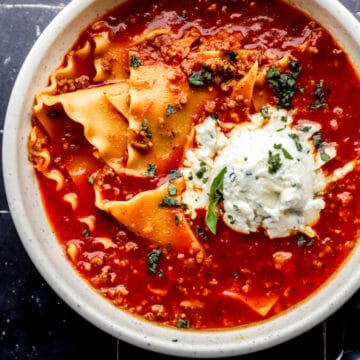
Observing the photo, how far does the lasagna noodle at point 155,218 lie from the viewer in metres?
4.98

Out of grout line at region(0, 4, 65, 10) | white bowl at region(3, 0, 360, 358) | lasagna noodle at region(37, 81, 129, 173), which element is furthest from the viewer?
grout line at region(0, 4, 65, 10)

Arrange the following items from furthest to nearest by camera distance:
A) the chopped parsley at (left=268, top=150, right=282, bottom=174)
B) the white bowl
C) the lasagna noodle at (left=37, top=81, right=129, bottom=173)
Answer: the lasagna noodle at (left=37, top=81, right=129, bottom=173) < the chopped parsley at (left=268, top=150, right=282, bottom=174) < the white bowl

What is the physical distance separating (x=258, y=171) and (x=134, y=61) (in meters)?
1.21

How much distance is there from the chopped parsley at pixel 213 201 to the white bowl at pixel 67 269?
0.80 meters

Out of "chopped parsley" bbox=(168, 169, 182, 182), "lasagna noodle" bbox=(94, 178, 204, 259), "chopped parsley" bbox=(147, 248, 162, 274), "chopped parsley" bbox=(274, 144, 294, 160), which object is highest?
"chopped parsley" bbox=(274, 144, 294, 160)

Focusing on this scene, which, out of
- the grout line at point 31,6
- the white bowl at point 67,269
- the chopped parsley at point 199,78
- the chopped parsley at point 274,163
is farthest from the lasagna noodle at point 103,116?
the chopped parsley at point 274,163

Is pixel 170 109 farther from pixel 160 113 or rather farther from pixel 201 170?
pixel 201 170

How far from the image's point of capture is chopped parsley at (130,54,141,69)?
4.96 meters

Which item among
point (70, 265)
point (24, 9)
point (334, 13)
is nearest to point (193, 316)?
point (70, 265)

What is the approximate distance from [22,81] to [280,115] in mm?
1865

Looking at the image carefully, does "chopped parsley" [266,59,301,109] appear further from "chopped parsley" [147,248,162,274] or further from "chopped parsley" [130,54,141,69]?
"chopped parsley" [147,248,162,274]

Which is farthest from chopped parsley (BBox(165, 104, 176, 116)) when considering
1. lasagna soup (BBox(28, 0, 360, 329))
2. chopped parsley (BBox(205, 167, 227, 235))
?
chopped parsley (BBox(205, 167, 227, 235))

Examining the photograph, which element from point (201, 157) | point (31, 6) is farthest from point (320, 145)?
point (31, 6)

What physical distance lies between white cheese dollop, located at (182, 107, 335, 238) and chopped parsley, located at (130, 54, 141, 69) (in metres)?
0.63
